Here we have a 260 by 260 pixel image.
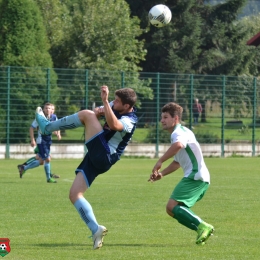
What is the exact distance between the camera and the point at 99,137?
8.70 metres

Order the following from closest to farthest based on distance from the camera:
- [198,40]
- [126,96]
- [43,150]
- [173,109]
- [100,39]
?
1. [126,96]
2. [173,109]
3. [43,150]
4. [100,39]
5. [198,40]

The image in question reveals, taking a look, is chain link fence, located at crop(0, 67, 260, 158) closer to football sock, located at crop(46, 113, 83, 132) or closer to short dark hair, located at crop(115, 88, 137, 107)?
football sock, located at crop(46, 113, 83, 132)

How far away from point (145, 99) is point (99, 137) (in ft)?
67.1

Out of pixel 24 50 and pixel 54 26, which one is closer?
pixel 24 50

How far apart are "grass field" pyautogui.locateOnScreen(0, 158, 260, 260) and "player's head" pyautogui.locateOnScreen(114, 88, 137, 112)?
1.61 metres

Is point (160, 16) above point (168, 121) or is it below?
above

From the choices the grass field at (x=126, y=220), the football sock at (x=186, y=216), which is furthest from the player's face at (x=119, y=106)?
the grass field at (x=126, y=220)

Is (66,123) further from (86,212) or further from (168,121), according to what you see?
(168,121)

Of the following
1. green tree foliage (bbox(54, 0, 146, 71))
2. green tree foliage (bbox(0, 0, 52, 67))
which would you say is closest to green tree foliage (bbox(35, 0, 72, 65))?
green tree foliage (bbox(54, 0, 146, 71))

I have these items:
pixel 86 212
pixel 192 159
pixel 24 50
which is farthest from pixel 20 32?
pixel 86 212

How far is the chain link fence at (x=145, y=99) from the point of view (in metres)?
26.4

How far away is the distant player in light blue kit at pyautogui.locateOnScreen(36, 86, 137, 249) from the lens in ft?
28.4

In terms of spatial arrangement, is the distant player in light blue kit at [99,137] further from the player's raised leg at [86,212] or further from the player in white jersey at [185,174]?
the player in white jersey at [185,174]

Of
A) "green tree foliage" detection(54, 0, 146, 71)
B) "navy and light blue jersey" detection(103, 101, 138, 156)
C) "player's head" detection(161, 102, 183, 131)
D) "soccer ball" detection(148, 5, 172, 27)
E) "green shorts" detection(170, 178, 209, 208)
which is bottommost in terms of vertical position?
"green shorts" detection(170, 178, 209, 208)
